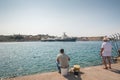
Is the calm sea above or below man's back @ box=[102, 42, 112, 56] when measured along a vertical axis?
below

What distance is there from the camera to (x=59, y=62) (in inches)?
346

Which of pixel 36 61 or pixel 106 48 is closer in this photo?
pixel 106 48

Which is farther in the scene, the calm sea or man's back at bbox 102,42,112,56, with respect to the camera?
the calm sea

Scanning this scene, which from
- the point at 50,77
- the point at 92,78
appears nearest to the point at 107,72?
the point at 92,78

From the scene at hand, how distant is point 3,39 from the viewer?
7274 inches

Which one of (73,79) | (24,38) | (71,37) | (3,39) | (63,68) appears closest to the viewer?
(73,79)

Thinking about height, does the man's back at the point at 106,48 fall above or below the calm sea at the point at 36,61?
above

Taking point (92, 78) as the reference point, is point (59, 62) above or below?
above

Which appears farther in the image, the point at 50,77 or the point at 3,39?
the point at 3,39

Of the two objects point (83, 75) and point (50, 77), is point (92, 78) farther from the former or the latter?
point (50, 77)

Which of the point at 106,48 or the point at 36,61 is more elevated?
the point at 106,48

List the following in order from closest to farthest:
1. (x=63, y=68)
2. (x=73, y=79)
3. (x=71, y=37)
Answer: (x=73, y=79)
(x=63, y=68)
(x=71, y=37)

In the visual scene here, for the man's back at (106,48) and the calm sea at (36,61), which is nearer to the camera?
the man's back at (106,48)

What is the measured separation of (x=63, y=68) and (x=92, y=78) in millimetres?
1643
